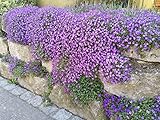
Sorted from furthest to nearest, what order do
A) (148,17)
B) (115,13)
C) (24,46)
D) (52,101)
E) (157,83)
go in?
(24,46) → (52,101) → (115,13) → (148,17) → (157,83)

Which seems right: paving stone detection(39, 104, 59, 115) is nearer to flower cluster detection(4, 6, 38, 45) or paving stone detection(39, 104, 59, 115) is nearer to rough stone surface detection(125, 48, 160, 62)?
flower cluster detection(4, 6, 38, 45)

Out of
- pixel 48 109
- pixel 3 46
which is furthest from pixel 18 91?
pixel 3 46

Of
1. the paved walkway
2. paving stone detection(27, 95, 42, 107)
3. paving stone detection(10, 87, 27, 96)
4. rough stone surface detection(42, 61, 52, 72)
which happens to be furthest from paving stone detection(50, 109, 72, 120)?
paving stone detection(10, 87, 27, 96)

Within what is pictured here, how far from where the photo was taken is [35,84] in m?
4.09

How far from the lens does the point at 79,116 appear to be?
359 centimetres

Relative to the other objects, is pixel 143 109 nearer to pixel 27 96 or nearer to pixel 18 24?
pixel 27 96

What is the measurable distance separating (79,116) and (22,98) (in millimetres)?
1044

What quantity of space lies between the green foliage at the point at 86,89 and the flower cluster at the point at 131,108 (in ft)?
0.54

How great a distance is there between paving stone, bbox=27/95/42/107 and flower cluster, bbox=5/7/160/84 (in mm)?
571

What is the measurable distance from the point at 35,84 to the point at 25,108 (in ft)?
1.42

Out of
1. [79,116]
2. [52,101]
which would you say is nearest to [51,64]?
[52,101]

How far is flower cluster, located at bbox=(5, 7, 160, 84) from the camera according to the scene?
2.84 meters

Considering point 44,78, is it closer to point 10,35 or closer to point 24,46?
point 24,46

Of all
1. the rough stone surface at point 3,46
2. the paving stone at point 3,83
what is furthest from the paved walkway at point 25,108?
the rough stone surface at point 3,46
